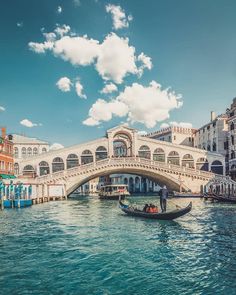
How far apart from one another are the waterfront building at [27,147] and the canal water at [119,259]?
A: 3447 centimetres

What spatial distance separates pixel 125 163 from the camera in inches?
1348

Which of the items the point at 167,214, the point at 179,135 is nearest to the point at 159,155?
the point at 179,135

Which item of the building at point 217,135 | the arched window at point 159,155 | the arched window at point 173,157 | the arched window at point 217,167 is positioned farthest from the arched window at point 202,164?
the arched window at point 159,155

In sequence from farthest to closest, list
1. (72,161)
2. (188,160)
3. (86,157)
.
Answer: (188,160), (86,157), (72,161)

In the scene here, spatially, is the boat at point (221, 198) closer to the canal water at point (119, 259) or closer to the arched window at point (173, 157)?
the arched window at point (173, 157)

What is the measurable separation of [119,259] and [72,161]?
31.0m

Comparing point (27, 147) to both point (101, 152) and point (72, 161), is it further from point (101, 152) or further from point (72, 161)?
point (101, 152)

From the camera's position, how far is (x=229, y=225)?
14656mm

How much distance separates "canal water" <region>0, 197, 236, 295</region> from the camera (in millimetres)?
7035

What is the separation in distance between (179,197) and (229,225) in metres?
18.7

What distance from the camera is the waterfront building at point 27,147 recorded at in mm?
47688

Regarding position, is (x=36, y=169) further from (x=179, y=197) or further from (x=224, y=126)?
(x=224, y=126)

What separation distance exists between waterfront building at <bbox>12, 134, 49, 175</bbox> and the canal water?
34.5 meters

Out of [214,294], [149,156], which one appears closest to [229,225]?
[214,294]
